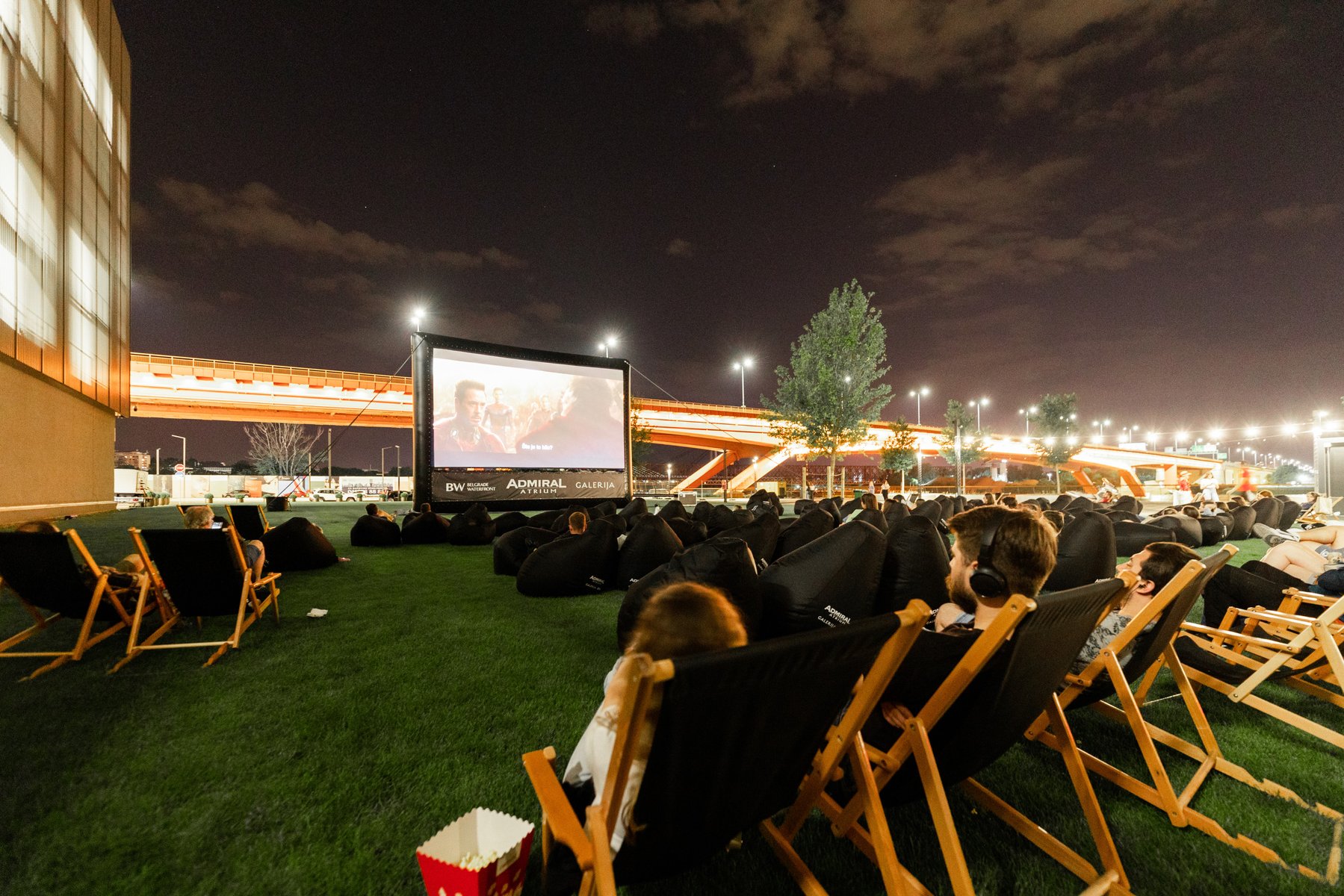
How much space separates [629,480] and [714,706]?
1273cm

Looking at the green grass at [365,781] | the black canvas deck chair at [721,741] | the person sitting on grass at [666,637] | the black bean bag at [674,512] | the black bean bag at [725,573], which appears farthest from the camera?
the black bean bag at [674,512]

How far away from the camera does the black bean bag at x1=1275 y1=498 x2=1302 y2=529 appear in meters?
13.5

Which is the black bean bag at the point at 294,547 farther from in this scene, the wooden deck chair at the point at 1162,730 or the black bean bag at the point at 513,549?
the wooden deck chair at the point at 1162,730

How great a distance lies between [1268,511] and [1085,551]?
1286cm

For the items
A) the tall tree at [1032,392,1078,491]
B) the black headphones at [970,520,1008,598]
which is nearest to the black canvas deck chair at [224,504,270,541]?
the black headphones at [970,520,1008,598]

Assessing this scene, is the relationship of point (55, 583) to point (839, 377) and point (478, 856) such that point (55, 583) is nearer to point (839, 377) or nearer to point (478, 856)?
point (478, 856)

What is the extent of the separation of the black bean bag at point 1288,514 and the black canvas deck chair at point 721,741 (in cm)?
1828

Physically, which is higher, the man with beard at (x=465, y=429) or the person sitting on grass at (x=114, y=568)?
the man with beard at (x=465, y=429)

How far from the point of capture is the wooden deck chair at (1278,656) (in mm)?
2730

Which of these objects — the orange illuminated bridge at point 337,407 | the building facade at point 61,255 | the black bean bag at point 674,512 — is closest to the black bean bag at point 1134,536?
the black bean bag at point 674,512

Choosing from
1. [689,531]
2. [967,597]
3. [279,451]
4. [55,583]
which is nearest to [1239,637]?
[967,597]

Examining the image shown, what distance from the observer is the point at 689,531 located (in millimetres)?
8156

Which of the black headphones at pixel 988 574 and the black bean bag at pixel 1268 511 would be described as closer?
the black headphones at pixel 988 574

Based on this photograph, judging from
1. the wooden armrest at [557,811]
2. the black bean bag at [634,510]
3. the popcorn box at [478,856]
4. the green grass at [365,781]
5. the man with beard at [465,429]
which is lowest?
the green grass at [365,781]
